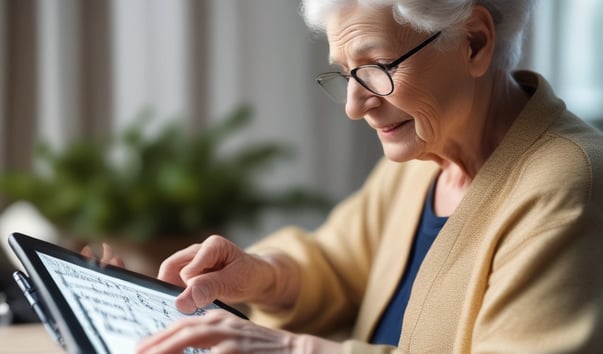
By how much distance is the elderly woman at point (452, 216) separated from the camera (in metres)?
0.91

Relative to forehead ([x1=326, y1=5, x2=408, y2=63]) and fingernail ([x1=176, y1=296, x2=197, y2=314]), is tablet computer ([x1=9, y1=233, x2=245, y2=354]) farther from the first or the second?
forehead ([x1=326, y1=5, x2=408, y2=63])

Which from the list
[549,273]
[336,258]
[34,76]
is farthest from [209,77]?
[549,273]

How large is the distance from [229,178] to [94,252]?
1605 mm

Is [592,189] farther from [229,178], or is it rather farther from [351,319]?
[229,178]

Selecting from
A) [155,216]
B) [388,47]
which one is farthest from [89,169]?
[388,47]

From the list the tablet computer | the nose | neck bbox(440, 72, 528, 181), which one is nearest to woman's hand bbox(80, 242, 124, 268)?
the tablet computer

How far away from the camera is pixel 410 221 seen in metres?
1.32

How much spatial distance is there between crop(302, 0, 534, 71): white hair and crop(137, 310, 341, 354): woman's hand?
42cm

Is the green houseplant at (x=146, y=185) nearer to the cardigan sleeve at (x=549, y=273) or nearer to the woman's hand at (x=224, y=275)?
the woman's hand at (x=224, y=275)

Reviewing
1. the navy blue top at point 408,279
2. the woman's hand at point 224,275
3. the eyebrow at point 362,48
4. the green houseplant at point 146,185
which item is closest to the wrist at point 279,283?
the woman's hand at point 224,275

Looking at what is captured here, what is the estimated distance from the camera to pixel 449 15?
105 centimetres

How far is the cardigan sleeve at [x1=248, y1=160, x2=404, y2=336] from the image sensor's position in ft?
4.55

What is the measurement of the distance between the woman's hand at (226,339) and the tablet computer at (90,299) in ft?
0.12

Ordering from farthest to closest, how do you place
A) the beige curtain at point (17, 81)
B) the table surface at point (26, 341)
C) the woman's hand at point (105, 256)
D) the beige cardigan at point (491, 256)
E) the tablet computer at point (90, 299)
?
the beige curtain at point (17, 81) < the table surface at point (26, 341) < the woman's hand at point (105, 256) < the beige cardigan at point (491, 256) < the tablet computer at point (90, 299)
